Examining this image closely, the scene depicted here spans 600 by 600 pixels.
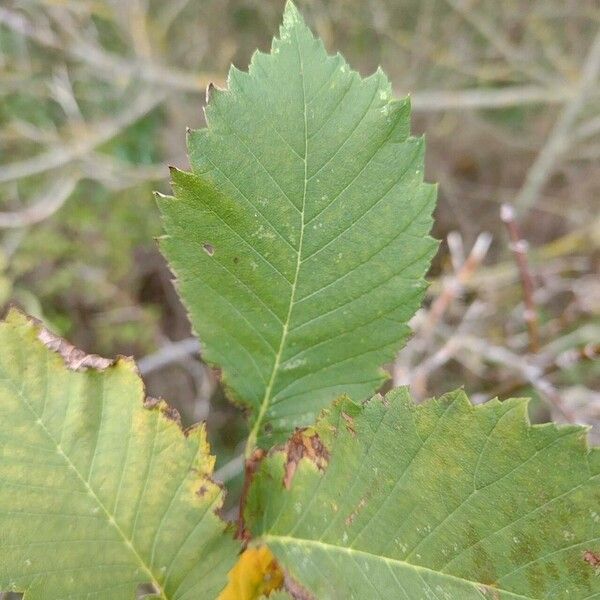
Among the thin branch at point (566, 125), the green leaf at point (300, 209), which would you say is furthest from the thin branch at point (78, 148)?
the green leaf at point (300, 209)

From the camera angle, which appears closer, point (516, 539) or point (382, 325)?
point (516, 539)

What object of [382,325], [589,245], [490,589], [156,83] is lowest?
[490,589]

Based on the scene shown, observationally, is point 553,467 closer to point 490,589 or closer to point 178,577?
point 490,589

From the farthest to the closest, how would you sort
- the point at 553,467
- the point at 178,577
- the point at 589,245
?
1. the point at 589,245
2. the point at 178,577
3. the point at 553,467

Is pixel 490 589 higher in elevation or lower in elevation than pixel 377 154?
lower

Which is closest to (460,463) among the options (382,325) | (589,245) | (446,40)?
(382,325)

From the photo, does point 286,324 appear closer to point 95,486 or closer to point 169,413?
point 169,413

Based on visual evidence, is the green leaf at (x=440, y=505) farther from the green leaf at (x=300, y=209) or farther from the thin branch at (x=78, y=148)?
the thin branch at (x=78, y=148)
